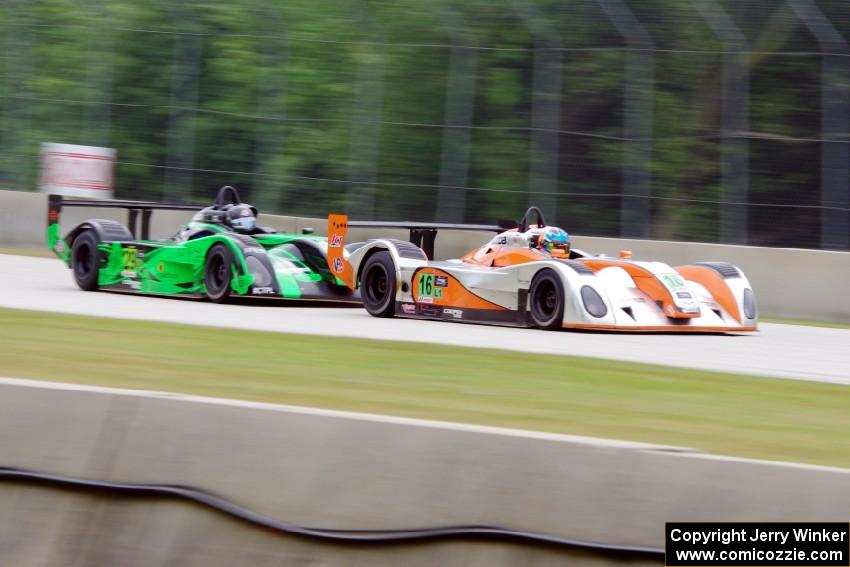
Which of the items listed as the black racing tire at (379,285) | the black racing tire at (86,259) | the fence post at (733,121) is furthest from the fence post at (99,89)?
the fence post at (733,121)

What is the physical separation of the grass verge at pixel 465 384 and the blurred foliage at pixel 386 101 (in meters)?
7.90

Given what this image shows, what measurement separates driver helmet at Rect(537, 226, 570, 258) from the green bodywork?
2432 mm

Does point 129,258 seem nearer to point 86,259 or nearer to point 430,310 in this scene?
point 86,259

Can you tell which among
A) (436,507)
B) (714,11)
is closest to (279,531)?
(436,507)

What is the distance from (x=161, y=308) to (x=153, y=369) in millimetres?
5880

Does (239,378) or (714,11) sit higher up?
(714,11)

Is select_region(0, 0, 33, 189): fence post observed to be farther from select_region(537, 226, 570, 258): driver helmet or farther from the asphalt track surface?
select_region(537, 226, 570, 258): driver helmet

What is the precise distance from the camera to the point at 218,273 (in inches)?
565

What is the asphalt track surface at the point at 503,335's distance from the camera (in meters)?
9.87

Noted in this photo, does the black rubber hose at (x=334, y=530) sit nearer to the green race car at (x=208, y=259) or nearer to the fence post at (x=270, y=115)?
the green race car at (x=208, y=259)

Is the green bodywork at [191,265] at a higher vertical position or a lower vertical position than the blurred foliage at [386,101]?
lower

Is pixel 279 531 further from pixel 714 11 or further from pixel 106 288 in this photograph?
pixel 714 11

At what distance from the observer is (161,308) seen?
13.1 metres

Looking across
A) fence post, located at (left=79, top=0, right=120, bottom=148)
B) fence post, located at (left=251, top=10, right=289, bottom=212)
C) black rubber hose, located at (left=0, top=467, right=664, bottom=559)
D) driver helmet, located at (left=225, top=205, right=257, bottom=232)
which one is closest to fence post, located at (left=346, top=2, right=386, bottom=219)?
fence post, located at (left=251, top=10, right=289, bottom=212)
